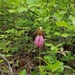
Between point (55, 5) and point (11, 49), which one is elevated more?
point (55, 5)

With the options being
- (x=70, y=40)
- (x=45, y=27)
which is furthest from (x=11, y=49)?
(x=70, y=40)

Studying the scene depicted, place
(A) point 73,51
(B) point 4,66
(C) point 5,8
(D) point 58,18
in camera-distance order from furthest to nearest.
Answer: (C) point 5,8, (A) point 73,51, (B) point 4,66, (D) point 58,18

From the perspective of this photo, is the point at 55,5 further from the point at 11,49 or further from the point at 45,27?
the point at 11,49

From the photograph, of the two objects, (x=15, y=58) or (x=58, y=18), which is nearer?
(x=58, y=18)

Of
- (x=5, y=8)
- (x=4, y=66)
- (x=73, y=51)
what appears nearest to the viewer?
(x=4, y=66)

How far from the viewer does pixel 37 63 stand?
7.85 ft

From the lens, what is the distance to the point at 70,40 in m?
2.37

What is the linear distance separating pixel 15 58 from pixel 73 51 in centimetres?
59

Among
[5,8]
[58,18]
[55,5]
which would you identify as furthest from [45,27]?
[5,8]

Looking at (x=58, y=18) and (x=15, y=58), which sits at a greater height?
(x=58, y=18)

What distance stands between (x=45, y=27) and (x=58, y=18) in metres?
0.40

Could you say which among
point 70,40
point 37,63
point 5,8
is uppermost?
point 5,8

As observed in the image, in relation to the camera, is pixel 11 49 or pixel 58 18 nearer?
pixel 58 18

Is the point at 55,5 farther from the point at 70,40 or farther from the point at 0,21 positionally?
the point at 0,21
